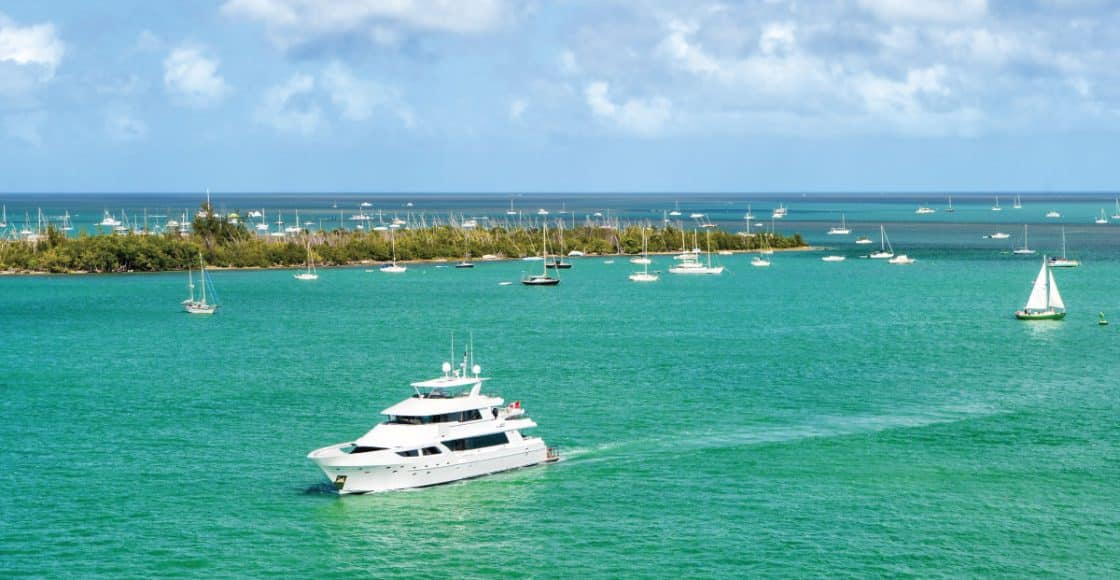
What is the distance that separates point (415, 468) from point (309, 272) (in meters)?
123

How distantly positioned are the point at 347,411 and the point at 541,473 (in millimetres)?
17339

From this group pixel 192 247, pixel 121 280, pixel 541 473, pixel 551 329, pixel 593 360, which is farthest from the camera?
pixel 192 247

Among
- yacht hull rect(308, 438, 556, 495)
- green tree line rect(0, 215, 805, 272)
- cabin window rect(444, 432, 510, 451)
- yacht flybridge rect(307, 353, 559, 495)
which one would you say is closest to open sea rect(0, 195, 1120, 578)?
yacht hull rect(308, 438, 556, 495)

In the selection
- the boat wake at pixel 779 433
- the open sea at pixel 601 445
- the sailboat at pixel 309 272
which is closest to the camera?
the open sea at pixel 601 445

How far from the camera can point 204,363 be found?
3413 inches

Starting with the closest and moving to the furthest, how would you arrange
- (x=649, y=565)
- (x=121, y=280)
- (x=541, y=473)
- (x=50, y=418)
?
(x=649, y=565) → (x=541, y=473) → (x=50, y=418) → (x=121, y=280)

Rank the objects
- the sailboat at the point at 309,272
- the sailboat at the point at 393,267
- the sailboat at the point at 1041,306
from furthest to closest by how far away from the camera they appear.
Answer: the sailboat at the point at 393,267 → the sailboat at the point at 309,272 → the sailboat at the point at 1041,306

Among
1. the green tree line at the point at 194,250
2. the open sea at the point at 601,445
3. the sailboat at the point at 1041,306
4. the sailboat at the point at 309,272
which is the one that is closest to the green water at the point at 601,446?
the open sea at the point at 601,445

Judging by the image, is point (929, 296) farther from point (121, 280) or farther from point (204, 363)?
point (121, 280)

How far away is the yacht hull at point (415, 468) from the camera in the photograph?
49125 millimetres

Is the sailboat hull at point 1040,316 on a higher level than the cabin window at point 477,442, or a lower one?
lower

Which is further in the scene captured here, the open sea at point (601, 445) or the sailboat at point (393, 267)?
the sailboat at point (393, 267)

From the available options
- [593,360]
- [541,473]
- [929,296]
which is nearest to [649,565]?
[541,473]

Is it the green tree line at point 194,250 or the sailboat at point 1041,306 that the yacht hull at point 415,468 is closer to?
the sailboat at point 1041,306
